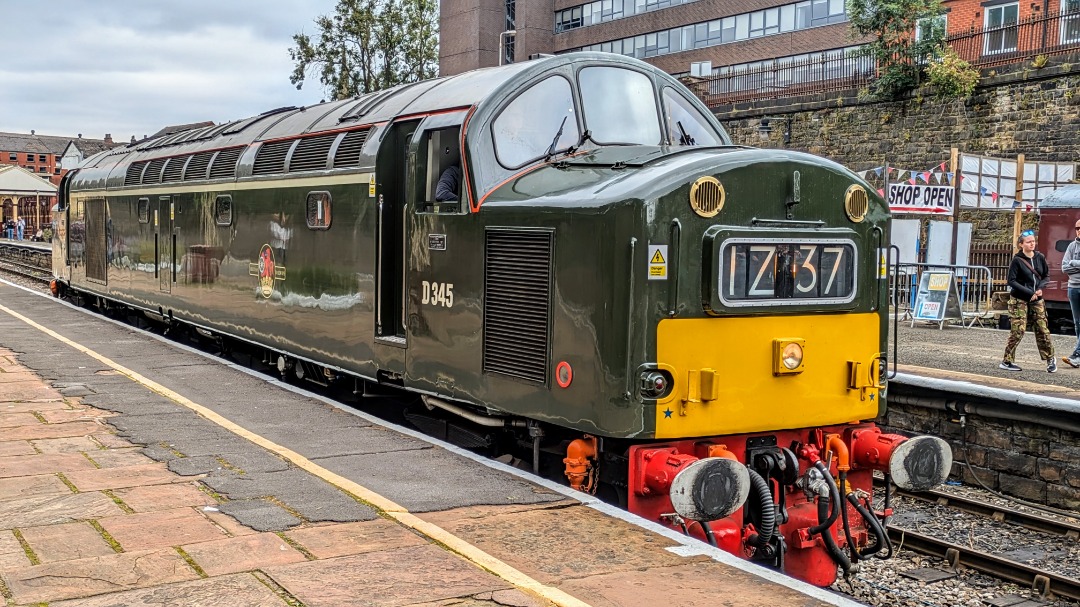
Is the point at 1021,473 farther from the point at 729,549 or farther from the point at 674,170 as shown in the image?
the point at 674,170

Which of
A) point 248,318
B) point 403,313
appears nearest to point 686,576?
point 403,313

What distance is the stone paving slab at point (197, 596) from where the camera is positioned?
4551mm

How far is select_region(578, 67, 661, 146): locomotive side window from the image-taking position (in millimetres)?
7602

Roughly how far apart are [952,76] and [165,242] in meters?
19.8

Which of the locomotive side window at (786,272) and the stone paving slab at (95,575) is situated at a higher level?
the locomotive side window at (786,272)

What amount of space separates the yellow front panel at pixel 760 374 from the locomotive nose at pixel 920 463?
1.28 ft

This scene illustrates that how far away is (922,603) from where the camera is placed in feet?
24.3

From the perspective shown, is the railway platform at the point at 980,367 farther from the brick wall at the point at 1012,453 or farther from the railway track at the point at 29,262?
the railway track at the point at 29,262

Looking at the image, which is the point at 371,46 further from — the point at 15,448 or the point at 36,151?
the point at 36,151

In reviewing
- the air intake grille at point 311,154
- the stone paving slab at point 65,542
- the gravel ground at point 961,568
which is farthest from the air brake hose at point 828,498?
the air intake grille at point 311,154

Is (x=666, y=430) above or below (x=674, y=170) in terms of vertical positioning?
below

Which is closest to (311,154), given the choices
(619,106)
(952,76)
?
(619,106)

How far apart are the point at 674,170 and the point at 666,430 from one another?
1518 mm

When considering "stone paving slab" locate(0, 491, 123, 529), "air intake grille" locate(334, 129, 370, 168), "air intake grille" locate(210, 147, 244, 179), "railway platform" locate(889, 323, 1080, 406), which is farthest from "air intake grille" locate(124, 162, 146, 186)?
"railway platform" locate(889, 323, 1080, 406)
